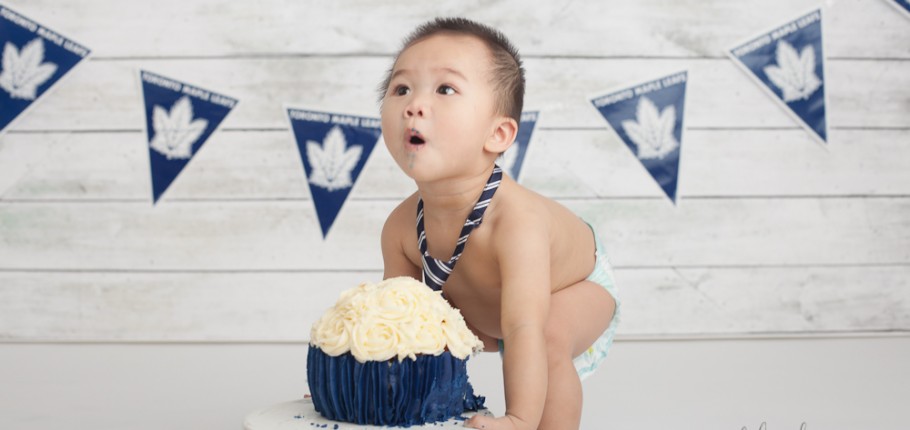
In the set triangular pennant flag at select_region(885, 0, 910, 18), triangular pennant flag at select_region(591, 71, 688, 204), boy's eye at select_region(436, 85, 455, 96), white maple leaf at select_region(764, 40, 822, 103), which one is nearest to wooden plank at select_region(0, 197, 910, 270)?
triangular pennant flag at select_region(591, 71, 688, 204)

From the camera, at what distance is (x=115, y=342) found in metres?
2.96

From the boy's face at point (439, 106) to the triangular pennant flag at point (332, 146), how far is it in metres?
1.53

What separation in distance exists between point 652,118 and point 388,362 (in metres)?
2.02

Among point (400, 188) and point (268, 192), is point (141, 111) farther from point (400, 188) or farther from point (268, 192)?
point (400, 188)

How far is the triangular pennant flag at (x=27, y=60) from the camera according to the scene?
2.91 m

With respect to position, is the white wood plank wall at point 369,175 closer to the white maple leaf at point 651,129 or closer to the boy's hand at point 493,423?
the white maple leaf at point 651,129

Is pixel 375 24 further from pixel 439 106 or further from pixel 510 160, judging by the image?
pixel 439 106

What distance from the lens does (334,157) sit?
2.88 meters

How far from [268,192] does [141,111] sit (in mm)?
461

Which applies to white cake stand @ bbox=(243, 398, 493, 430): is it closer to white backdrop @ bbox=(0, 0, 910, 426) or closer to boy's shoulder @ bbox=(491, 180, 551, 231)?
boy's shoulder @ bbox=(491, 180, 551, 231)

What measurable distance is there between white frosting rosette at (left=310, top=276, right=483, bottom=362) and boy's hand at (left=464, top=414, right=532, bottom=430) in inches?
3.2

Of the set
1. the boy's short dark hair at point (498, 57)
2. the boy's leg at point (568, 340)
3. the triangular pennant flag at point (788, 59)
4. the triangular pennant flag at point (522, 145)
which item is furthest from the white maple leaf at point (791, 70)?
the boy's short dark hair at point (498, 57)

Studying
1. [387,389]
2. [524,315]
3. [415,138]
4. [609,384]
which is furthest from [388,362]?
[609,384]

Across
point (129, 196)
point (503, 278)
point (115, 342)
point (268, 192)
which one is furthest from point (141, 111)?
point (503, 278)
